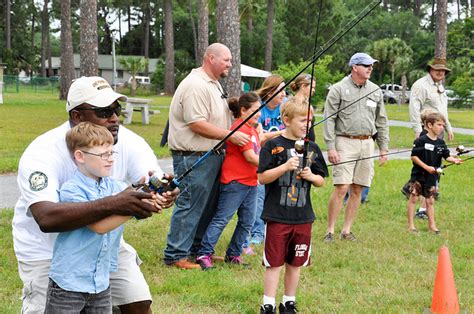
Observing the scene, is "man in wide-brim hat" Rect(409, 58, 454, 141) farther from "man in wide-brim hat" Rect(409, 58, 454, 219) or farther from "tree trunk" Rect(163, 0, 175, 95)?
"tree trunk" Rect(163, 0, 175, 95)

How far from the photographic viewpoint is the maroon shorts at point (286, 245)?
4.80 m

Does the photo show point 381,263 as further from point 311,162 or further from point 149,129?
point 149,129

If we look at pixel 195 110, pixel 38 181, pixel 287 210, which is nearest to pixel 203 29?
pixel 195 110

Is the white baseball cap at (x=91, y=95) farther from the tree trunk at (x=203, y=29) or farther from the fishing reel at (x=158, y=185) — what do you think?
the tree trunk at (x=203, y=29)

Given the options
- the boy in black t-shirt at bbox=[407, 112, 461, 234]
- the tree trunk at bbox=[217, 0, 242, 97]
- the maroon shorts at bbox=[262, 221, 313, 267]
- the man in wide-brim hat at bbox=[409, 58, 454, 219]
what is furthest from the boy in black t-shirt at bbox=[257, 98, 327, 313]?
the tree trunk at bbox=[217, 0, 242, 97]

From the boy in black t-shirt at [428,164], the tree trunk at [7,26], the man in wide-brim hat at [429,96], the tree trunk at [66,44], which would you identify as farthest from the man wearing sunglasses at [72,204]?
the tree trunk at [7,26]

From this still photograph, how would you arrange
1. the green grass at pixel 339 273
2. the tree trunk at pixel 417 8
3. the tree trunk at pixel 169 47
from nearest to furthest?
the green grass at pixel 339 273 → the tree trunk at pixel 169 47 → the tree trunk at pixel 417 8

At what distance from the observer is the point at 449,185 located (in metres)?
11.3

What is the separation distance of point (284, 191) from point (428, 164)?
338 centimetres

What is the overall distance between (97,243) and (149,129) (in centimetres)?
1649

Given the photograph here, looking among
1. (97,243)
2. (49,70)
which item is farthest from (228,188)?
(49,70)

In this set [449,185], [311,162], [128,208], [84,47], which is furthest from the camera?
[84,47]

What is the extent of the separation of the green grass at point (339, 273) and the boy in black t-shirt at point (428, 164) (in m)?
0.30

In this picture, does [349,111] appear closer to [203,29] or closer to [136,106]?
[136,106]
